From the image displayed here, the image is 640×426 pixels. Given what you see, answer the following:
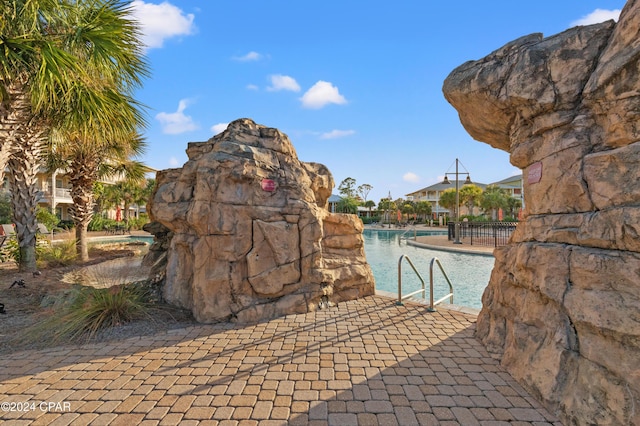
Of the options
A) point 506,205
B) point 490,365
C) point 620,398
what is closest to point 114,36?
point 490,365

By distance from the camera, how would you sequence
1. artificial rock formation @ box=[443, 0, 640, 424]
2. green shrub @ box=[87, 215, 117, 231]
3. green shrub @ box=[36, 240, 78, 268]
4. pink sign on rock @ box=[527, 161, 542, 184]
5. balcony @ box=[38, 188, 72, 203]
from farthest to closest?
balcony @ box=[38, 188, 72, 203] → green shrub @ box=[87, 215, 117, 231] → green shrub @ box=[36, 240, 78, 268] → pink sign on rock @ box=[527, 161, 542, 184] → artificial rock formation @ box=[443, 0, 640, 424]

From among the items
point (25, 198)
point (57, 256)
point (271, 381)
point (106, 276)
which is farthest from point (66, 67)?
point (57, 256)

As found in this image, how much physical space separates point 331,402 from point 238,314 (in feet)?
7.87

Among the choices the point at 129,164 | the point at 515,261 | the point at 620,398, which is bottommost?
the point at 620,398

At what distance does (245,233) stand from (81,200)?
9246 mm

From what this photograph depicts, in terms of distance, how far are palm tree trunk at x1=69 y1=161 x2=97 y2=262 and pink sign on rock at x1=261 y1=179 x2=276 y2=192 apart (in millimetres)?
8946

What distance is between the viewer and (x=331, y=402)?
2.71 m

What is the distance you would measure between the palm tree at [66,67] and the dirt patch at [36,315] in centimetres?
250

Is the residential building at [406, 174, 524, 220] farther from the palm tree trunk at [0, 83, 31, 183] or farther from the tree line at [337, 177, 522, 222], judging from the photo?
the palm tree trunk at [0, 83, 31, 183]

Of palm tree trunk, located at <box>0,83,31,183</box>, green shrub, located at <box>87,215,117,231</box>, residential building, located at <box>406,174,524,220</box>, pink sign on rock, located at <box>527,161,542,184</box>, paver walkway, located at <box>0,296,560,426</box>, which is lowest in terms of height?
paver walkway, located at <box>0,296,560,426</box>

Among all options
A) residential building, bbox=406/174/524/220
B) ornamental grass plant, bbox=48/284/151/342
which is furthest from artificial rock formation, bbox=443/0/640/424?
residential building, bbox=406/174/524/220

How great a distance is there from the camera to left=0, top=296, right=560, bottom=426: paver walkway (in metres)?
2.53

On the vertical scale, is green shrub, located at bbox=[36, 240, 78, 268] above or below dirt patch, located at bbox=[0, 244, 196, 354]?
above

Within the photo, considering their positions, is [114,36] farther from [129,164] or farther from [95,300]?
[129,164]
